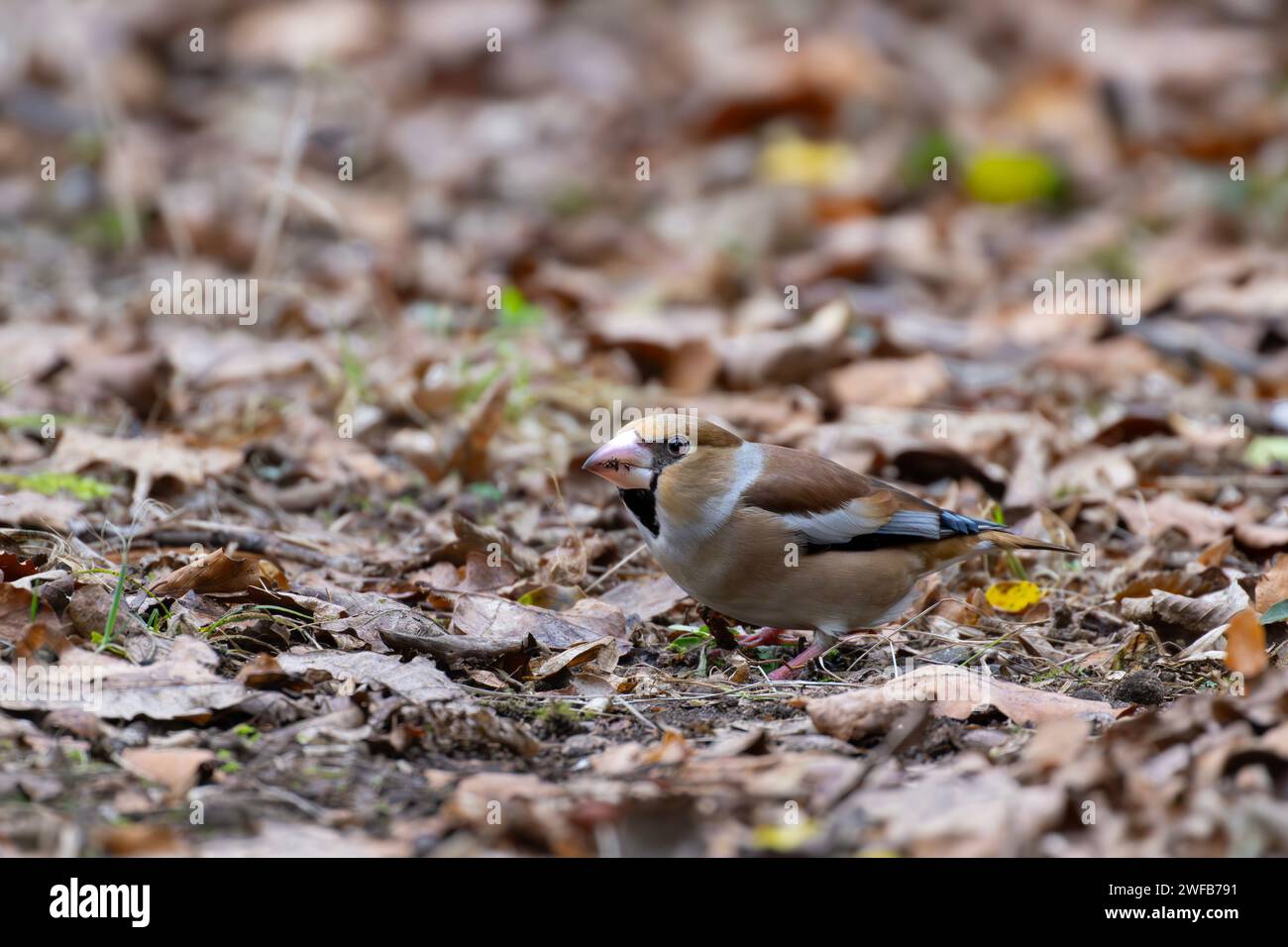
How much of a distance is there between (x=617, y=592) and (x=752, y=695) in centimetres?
103

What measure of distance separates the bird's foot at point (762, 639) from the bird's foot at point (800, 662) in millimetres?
164

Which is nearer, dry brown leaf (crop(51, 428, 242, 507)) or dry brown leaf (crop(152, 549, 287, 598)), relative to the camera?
dry brown leaf (crop(152, 549, 287, 598))

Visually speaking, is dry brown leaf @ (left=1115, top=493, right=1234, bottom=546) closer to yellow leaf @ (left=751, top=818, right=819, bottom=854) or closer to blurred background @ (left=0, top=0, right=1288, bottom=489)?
blurred background @ (left=0, top=0, right=1288, bottom=489)

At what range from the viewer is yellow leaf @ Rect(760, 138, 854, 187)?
10.5 metres

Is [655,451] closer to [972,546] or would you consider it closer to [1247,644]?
[972,546]

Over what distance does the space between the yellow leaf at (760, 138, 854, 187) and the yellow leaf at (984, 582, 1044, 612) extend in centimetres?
590

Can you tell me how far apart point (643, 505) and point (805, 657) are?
66 centimetres

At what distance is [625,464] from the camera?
4.43 m

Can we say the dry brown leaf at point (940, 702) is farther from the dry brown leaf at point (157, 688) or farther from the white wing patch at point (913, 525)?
the dry brown leaf at point (157, 688)

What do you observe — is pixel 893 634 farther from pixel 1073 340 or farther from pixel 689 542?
pixel 1073 340

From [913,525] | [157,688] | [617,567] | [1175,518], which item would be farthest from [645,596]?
[1175,518]

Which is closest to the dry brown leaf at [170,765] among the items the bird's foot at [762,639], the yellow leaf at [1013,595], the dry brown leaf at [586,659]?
the dry brown leaf at [586,659]

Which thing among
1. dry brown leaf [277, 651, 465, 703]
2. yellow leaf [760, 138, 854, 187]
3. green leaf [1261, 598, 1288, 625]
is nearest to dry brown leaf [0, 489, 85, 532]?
dry brown leaf [277, 651, 465, 703]
